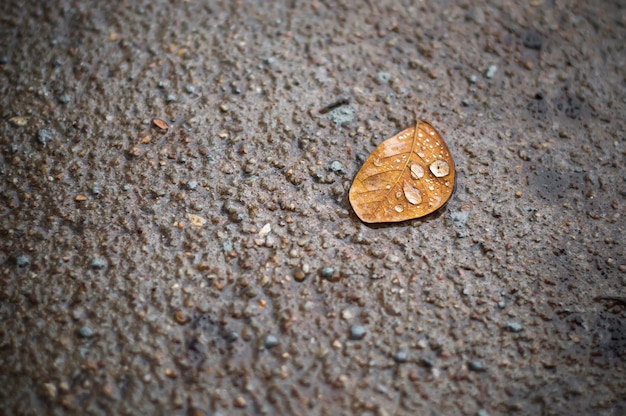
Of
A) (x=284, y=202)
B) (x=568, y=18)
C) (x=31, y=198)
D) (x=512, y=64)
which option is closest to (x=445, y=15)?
(x=512, y=64)

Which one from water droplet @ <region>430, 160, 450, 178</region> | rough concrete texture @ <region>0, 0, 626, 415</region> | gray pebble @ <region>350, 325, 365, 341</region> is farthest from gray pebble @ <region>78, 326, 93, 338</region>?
water droplet @ <region>430, 160, 450, 178</region>

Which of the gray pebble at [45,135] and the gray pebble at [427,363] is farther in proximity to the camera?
the gray pebble at [45,135]

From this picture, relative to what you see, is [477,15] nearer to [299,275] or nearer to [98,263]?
[299,275]

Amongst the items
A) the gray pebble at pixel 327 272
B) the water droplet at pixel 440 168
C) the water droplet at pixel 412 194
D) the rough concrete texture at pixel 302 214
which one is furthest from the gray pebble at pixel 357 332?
the water droplet at pixel 440 168

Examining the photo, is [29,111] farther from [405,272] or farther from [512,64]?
[512,64]

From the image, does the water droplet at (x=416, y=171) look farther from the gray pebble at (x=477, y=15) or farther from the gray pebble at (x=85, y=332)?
the gray pebble at (x=85, y=332)

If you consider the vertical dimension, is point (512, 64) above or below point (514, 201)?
above
